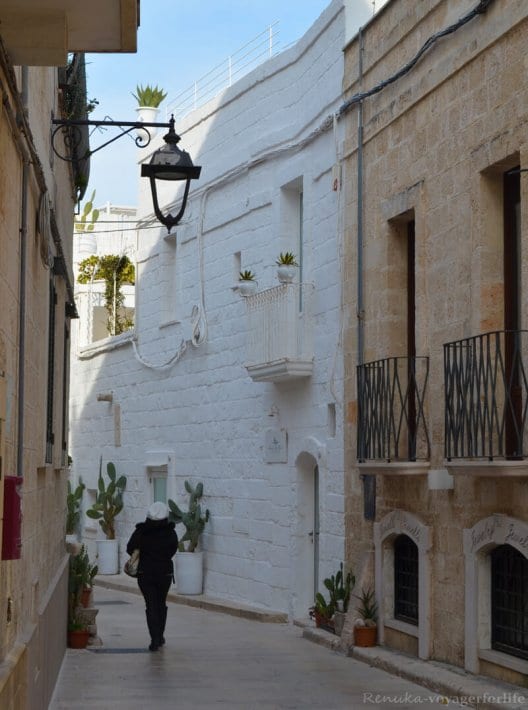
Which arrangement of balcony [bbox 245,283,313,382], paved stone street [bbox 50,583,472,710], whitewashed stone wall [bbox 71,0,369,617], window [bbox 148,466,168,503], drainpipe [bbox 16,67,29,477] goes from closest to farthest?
drainpipe [bbox 16,67,29,477] → paved stone street [bbox 50,583,472,710] → whitewashed stone wall [bbox 71,0,369,617] → balcony [bbox 245,283,313,382] → window [bbox 148,466,168,503]

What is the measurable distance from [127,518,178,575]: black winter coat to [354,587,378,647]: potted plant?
6.70 ft

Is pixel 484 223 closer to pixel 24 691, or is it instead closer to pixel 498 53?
pixel 498 53

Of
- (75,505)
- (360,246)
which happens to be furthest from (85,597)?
(75,505)

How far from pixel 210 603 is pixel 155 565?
4508mm

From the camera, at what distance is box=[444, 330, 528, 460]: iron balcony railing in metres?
9.11

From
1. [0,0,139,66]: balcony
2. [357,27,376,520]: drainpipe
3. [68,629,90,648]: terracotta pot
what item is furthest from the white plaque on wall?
[0,0,139,66]: balcony

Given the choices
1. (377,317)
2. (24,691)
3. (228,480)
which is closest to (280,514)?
(228,480)

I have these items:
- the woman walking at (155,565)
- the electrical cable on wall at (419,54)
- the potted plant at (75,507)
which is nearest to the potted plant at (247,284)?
the electrical cable on wall at (419,54)

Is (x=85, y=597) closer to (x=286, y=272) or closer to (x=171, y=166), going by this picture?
(x=286, y=272)

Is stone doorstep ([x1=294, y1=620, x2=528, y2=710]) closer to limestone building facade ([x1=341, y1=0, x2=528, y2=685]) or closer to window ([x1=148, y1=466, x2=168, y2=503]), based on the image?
limestone building facade ([x1=341, y1=0, x2=528, y2=685])

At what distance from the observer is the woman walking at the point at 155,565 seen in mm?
12773

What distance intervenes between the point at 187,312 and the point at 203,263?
96 cm

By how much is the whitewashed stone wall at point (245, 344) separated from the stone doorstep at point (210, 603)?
215 mm

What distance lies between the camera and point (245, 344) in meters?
16.9
